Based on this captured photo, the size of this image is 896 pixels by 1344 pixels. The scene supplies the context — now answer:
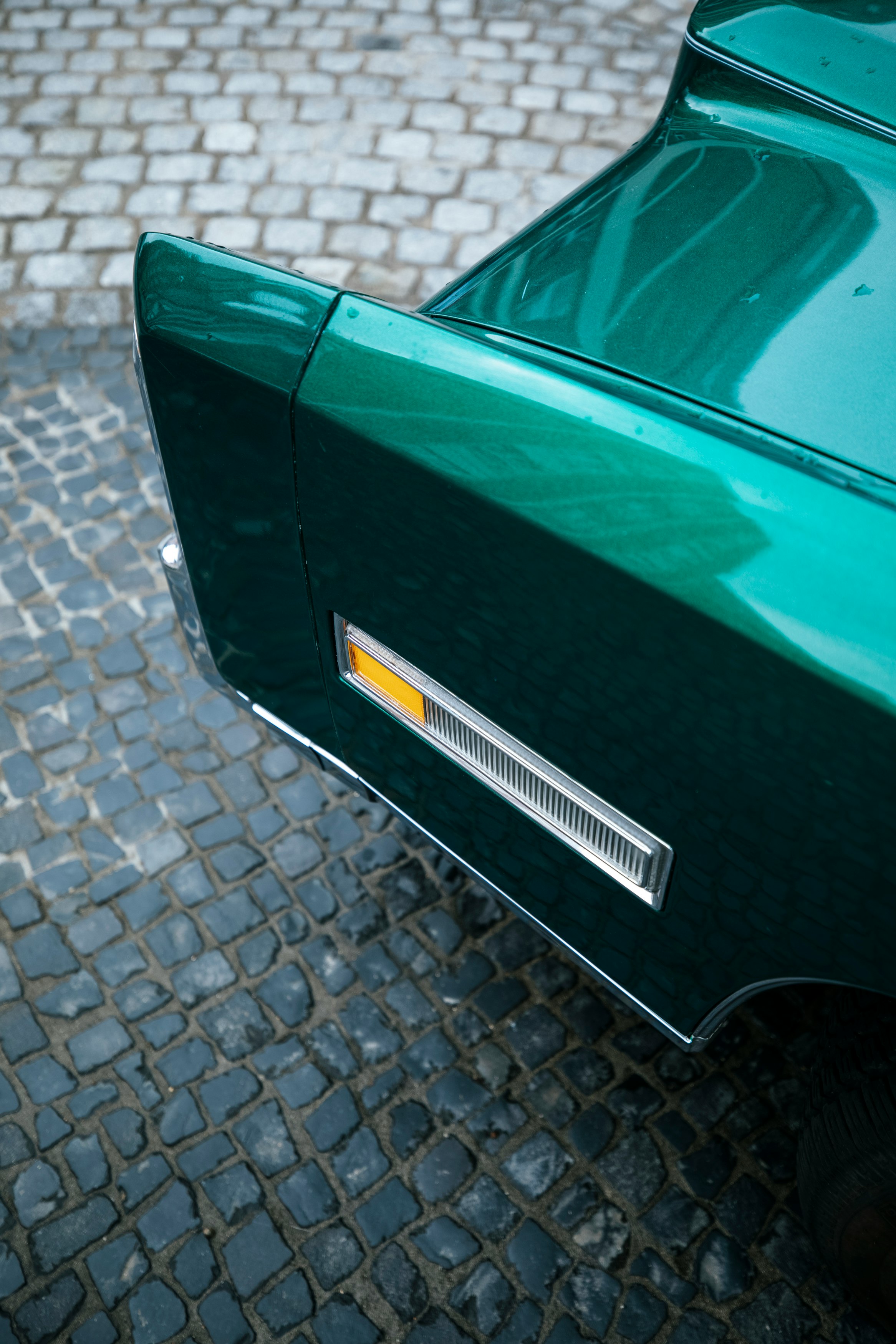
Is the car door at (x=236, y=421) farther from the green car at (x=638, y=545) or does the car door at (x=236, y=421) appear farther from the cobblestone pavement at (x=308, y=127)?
the cobblestone pavement at (x=308, y=127)

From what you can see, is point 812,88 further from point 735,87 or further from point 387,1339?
point 387,1339

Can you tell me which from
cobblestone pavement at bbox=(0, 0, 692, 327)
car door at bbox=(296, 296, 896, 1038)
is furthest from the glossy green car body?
cobblestone pavement at bbox=(0, 0, 692, 327)

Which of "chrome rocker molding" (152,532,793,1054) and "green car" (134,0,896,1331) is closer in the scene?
"green car" (134,0,896,1331)

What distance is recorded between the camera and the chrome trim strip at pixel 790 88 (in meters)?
2.26

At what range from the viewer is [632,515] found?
61.4 inches

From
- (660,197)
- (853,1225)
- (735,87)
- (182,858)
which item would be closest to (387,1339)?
(853,1225)

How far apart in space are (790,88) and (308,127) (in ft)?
11.5

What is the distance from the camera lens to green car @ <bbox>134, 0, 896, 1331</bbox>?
151cm

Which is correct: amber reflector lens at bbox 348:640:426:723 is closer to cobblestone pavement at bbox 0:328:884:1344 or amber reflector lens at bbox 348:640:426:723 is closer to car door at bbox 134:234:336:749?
car door at bbox 134:234:336:749

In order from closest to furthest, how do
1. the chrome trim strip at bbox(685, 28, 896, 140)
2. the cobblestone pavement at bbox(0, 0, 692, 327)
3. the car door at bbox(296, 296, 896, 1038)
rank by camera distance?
the car door at bbox(296, 296, 896, 1038)
the chrome trim strip at bbox(685, 28, 896, 140)
the cobblestone pavement at bbox(0, 0, 692, 327)

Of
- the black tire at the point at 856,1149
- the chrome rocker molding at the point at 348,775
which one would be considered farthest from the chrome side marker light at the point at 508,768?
the black tire at the point at 856,1149

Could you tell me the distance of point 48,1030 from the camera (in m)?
2.76

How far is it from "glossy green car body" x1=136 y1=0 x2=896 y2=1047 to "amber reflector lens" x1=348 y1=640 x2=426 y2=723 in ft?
0.19

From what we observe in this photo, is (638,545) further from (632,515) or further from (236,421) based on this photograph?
(236,421)
